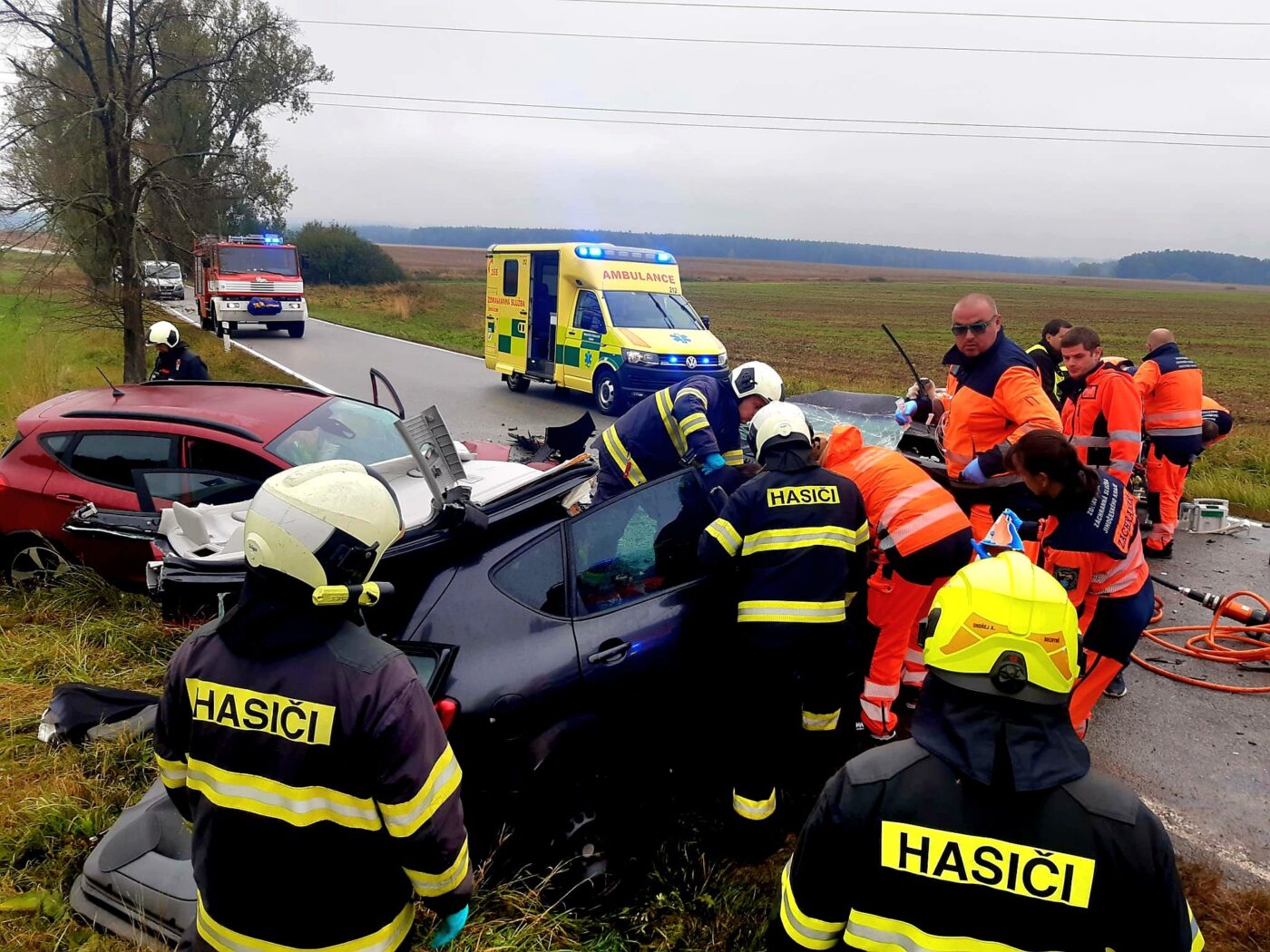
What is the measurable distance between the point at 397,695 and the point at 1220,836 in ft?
11.1

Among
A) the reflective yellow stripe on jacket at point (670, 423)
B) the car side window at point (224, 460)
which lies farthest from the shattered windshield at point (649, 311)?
the car side window at point (224, 460)

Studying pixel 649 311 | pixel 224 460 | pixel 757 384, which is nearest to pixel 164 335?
pixel 224 460

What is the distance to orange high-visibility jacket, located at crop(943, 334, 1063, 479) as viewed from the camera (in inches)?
172

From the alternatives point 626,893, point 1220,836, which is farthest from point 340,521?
point 1220,836

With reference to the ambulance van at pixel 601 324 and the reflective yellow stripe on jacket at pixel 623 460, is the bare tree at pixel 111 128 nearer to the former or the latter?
the ambulance van at pixel 601 324

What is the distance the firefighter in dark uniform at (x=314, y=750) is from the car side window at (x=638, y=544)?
1292mm

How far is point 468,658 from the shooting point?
106 inches

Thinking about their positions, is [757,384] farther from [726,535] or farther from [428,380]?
[428,380]

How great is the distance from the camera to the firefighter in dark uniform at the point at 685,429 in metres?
4.53

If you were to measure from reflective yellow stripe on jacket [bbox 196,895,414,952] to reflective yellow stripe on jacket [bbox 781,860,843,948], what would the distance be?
32.2 inches

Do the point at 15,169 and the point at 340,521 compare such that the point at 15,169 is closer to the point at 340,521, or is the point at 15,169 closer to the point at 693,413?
the point at 693,413

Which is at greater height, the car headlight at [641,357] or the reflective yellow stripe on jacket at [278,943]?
the car headlight at [641,357]

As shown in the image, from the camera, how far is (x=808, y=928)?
152 centimetres

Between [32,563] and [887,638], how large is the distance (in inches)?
209
